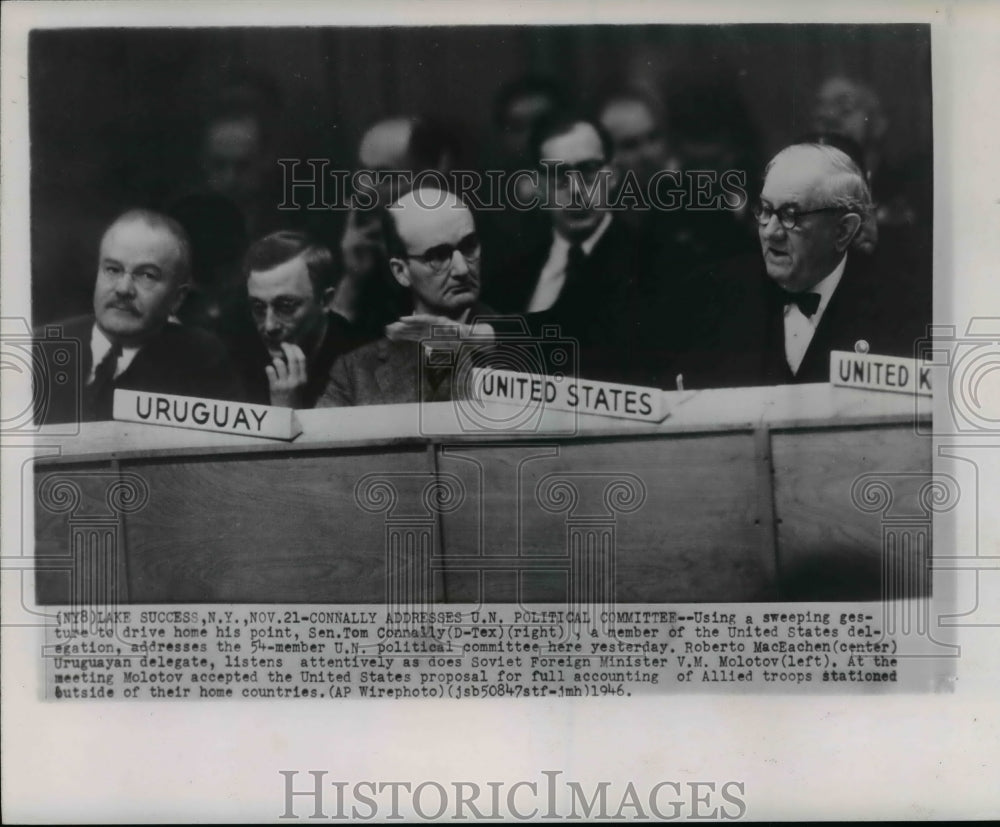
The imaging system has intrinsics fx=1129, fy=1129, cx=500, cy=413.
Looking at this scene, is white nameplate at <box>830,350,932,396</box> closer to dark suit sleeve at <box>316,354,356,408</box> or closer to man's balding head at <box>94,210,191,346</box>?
dark suit sleeve at <box>316,354,356,408</box>

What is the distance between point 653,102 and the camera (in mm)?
4234

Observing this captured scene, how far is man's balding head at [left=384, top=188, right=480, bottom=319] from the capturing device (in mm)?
4246

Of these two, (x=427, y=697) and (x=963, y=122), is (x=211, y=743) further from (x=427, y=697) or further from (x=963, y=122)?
(x=963, y=122)

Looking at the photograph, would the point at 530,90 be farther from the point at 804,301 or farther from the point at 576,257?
the point at 804,301

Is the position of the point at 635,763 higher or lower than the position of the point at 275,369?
lower

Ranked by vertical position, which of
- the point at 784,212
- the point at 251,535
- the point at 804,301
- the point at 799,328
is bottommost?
the point at 251,535

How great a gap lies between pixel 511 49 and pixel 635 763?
272cm

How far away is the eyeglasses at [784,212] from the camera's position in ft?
13.9

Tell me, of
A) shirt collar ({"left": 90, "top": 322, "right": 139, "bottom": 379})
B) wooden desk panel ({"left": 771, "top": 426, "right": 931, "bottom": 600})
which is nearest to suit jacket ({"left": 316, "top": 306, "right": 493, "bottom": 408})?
shirt collar ({"left": 90, "top": 322, "right": 139, "bottom": 379})

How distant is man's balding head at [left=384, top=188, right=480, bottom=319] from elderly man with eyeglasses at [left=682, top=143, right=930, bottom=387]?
0.84 meters

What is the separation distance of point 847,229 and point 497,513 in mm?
1703

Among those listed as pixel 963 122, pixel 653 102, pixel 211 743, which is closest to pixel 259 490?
pixel 211 743

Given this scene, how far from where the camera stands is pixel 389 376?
4.23 m

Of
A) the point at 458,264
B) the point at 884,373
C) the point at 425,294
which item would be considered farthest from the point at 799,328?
the point at 425,294
